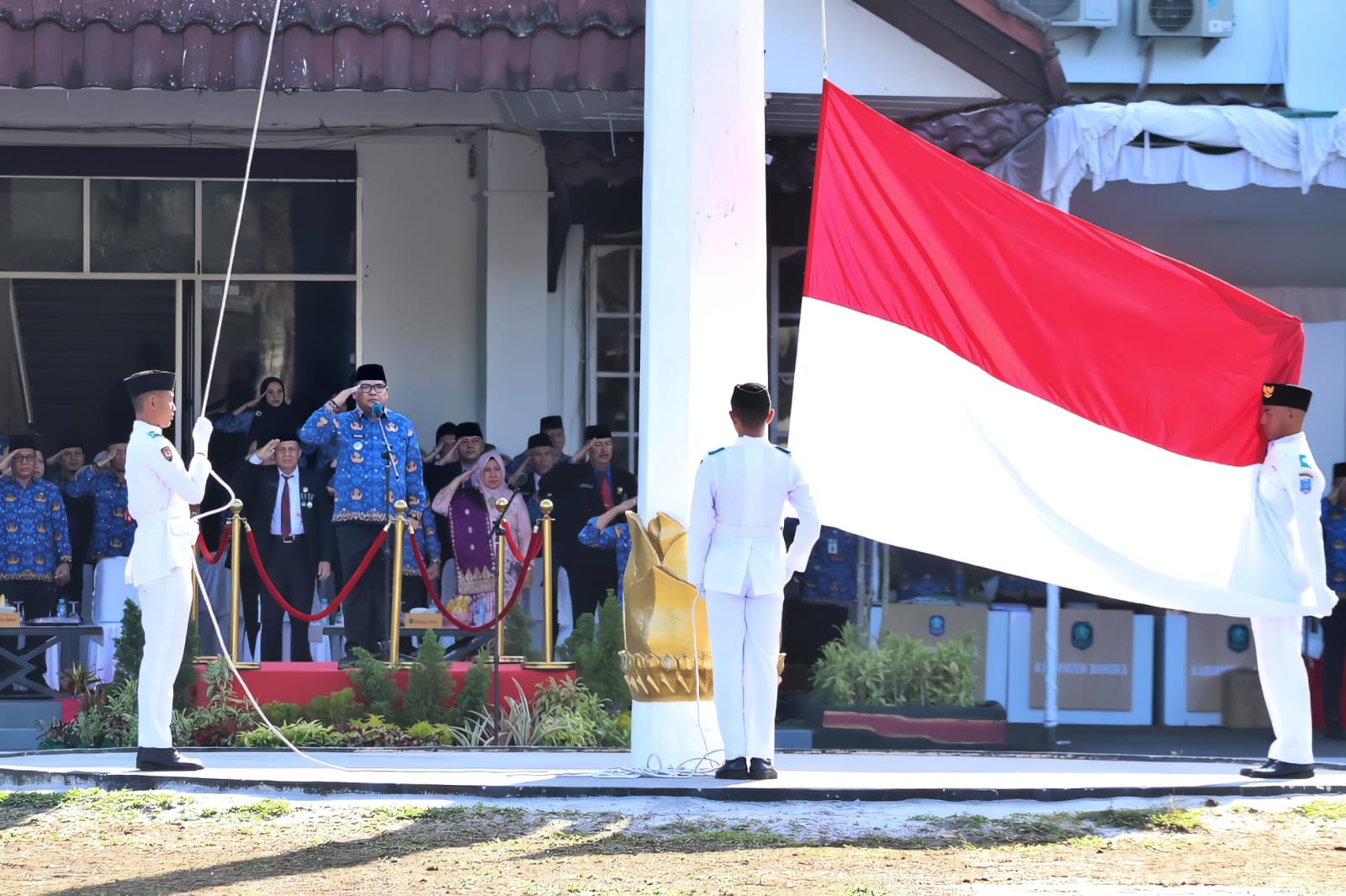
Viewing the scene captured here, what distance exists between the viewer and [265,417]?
1359cm

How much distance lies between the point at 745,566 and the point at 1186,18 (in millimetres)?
8911

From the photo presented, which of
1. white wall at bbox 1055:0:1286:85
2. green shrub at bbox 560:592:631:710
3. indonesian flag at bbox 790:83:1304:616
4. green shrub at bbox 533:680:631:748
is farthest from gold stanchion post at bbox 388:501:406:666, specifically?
white wall at bbox 1055:0:1286:85

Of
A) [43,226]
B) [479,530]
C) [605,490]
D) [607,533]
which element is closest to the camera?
[607,533]

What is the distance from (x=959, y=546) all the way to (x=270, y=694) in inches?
177

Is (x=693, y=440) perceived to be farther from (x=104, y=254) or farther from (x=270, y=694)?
(x=104, y=254)

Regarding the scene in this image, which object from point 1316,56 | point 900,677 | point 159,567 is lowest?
point 900,677

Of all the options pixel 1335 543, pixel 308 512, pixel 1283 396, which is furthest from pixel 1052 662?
pixel 308 512

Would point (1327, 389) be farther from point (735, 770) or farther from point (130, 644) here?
point (130, 644)

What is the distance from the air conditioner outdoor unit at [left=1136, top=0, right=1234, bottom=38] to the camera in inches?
598

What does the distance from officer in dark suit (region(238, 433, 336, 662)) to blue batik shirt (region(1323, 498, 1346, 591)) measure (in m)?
6.78

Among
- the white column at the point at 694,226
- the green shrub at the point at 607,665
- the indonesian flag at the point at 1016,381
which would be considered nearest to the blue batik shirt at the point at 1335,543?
A: the indonesian flag at the point at 1016,381

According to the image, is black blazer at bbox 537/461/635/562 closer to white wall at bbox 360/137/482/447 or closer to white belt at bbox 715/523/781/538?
white wall at bbox 360/137/482/447

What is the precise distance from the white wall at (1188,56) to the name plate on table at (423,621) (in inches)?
302

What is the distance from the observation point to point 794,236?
13984mm
